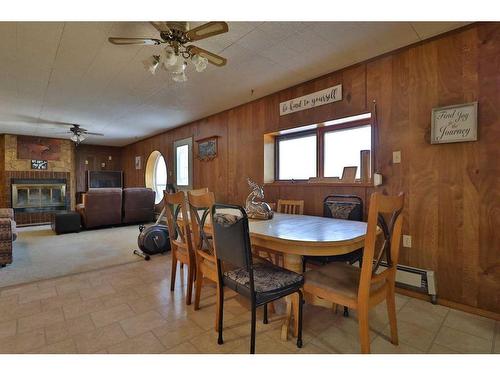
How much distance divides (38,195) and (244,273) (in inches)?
315

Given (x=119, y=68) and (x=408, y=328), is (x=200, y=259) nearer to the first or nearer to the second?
(x=408, y=328)

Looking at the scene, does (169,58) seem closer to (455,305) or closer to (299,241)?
(299,241)

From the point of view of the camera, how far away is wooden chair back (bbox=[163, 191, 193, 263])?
2.03 m

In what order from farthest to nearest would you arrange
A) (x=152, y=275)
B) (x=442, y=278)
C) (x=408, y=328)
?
(x=152, y=275)
(x=442, y=278)
(x=408, y=328)

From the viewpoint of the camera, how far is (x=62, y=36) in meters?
2.18

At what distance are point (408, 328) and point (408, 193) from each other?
116 cm

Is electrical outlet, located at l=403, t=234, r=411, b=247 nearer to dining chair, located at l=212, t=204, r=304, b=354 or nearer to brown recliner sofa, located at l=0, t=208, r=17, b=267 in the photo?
dining chair, located at l=212, t=204, r=304, b=354

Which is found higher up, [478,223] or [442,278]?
[478,223]

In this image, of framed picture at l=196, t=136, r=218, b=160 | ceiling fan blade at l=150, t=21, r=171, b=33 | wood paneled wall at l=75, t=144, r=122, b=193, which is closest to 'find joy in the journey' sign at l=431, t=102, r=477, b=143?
ceiling fan blade at l=150, t=21, r=171, b=33

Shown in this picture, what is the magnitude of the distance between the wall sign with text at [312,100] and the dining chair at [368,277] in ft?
5.92

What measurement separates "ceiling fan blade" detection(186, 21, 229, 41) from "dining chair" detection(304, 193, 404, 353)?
140cm

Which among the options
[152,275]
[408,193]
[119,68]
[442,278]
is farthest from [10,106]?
[442,278]

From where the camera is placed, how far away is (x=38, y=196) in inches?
275

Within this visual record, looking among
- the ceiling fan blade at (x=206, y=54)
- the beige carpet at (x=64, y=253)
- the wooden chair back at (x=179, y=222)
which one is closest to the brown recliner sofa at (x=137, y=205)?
the beige carpet at (x=64, y=253)
